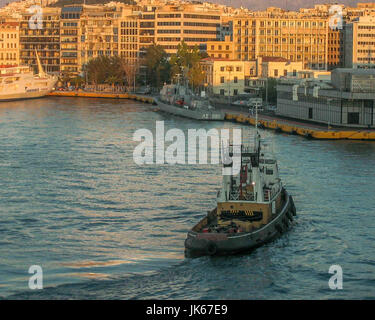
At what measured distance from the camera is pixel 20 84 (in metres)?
74.7

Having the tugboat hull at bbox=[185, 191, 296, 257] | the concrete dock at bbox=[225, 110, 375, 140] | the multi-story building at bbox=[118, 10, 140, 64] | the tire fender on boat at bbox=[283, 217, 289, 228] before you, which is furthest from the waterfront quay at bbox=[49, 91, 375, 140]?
the multi-story building at bbox=[118, 10, 140, 64]

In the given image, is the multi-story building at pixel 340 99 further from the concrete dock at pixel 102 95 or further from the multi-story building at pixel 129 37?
the multi-story building at pixel 129 37

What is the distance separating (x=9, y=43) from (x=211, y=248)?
3168 inches

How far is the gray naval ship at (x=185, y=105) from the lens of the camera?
5288cm

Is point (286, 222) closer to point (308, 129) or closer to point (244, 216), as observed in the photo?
point (244, 216)

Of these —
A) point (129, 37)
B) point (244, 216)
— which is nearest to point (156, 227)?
point (244, 216)

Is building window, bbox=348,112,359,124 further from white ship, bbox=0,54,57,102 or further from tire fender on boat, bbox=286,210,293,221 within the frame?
white ship, bbox=0,54,57,102

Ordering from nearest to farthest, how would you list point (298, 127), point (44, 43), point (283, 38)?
point (298, 127) < point (283, 38) < point (44, 43)

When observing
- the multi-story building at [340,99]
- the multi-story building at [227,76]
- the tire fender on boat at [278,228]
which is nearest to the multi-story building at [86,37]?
the multi-story building at [227,76]

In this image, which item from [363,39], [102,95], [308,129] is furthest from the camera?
[363,39]

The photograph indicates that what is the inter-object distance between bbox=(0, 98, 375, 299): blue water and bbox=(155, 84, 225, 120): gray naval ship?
618 inches

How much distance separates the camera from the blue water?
16719mm

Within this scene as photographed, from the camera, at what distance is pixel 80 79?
85562 millimetres

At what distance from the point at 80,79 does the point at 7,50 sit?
13401 mm
